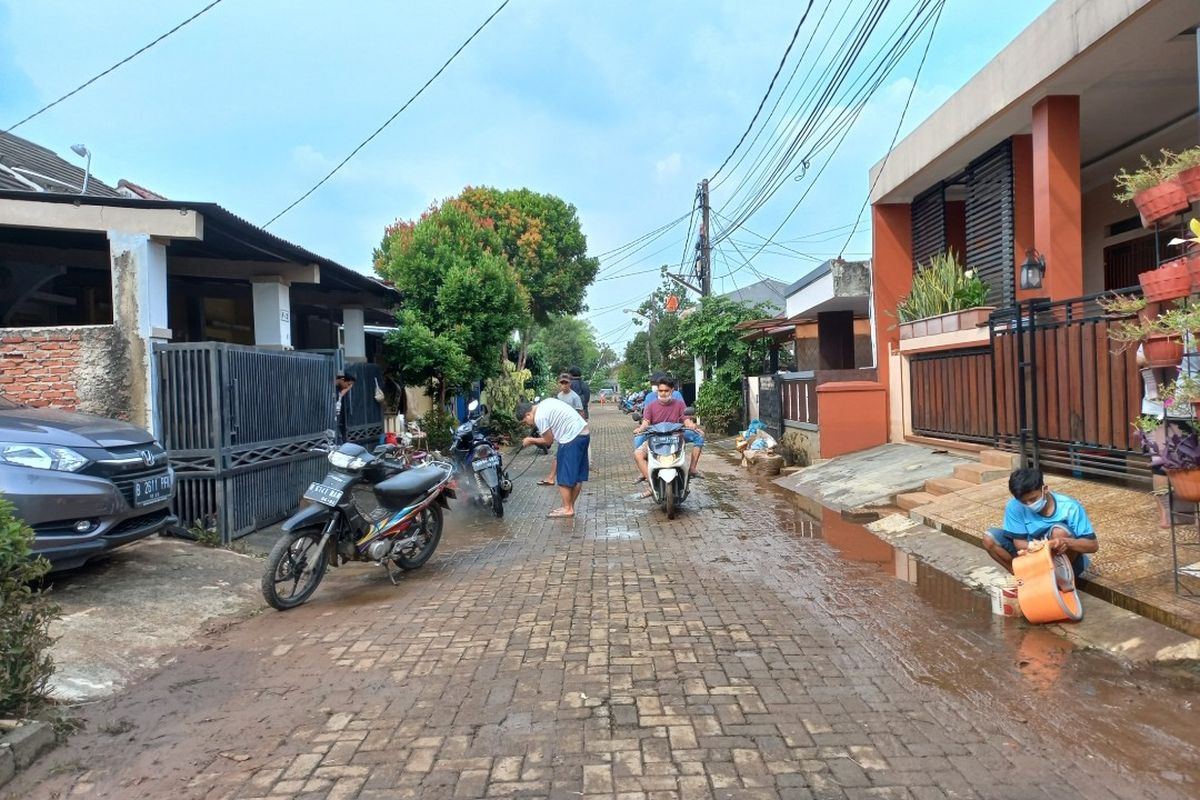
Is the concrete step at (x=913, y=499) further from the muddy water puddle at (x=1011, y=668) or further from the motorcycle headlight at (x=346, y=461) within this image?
the motorcycle headlight at (x=346, y=461)

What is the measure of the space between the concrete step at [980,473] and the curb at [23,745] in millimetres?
7808

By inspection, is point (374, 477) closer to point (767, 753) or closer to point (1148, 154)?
point (767, 753)

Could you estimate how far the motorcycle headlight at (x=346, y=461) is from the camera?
19.4 feet

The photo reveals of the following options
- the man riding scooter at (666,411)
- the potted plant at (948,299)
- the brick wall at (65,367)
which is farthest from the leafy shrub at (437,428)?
the potted plant at (948,299)

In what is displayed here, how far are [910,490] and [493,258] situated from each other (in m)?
8.95

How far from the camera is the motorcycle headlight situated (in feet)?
19.4

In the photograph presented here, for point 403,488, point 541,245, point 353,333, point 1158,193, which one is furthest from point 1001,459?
point 541,245

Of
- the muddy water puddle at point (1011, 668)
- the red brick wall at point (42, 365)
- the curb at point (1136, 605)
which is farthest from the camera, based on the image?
the red brick wall at point (42, 365)

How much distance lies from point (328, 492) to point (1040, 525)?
15.7ft

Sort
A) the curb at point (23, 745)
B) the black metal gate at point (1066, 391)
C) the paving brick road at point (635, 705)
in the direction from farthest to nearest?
the black metal gate at point (1066, 391), the curb at point (23, 745), the paving brick road at point (635, 705)

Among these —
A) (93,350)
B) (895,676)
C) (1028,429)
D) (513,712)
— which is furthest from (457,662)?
(1028,429)

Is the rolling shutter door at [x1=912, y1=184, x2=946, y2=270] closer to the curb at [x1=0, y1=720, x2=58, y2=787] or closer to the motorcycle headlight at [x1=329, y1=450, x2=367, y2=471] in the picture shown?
the motorcycle headlight at [x1=329, y1=450, x2=367, y2=471]

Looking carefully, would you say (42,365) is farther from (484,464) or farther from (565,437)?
(565,437)

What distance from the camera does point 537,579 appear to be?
241 inches
